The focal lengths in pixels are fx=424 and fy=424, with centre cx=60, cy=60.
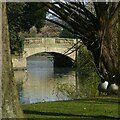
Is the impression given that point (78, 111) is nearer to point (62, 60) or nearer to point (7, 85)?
point (7, 85)

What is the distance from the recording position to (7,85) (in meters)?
5.86

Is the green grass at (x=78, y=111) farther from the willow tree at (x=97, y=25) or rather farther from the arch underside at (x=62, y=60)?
the arch underside at (x=62, y=60)

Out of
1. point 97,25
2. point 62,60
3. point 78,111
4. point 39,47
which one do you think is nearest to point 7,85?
point 78,111

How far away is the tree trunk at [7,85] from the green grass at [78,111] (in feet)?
9.29

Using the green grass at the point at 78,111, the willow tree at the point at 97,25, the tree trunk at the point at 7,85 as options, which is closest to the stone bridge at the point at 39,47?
the willow tree at the point at 97,25

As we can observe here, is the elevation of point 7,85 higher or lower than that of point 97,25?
lower

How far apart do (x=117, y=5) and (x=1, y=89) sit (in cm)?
848

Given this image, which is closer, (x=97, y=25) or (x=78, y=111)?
(x=78, y=111)

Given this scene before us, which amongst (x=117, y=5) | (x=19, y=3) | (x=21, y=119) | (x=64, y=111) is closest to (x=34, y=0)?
(x=19, y=3)

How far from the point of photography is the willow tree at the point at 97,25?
13.7m

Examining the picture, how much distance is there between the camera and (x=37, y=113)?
9.50 metres

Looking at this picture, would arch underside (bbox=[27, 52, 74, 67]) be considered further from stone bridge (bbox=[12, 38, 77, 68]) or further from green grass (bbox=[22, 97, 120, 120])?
green grass (bbox=[22, 97, 120, 120])

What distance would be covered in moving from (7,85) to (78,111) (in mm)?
3997

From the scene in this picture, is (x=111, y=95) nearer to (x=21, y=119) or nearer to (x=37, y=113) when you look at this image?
(x=37, y=113)
